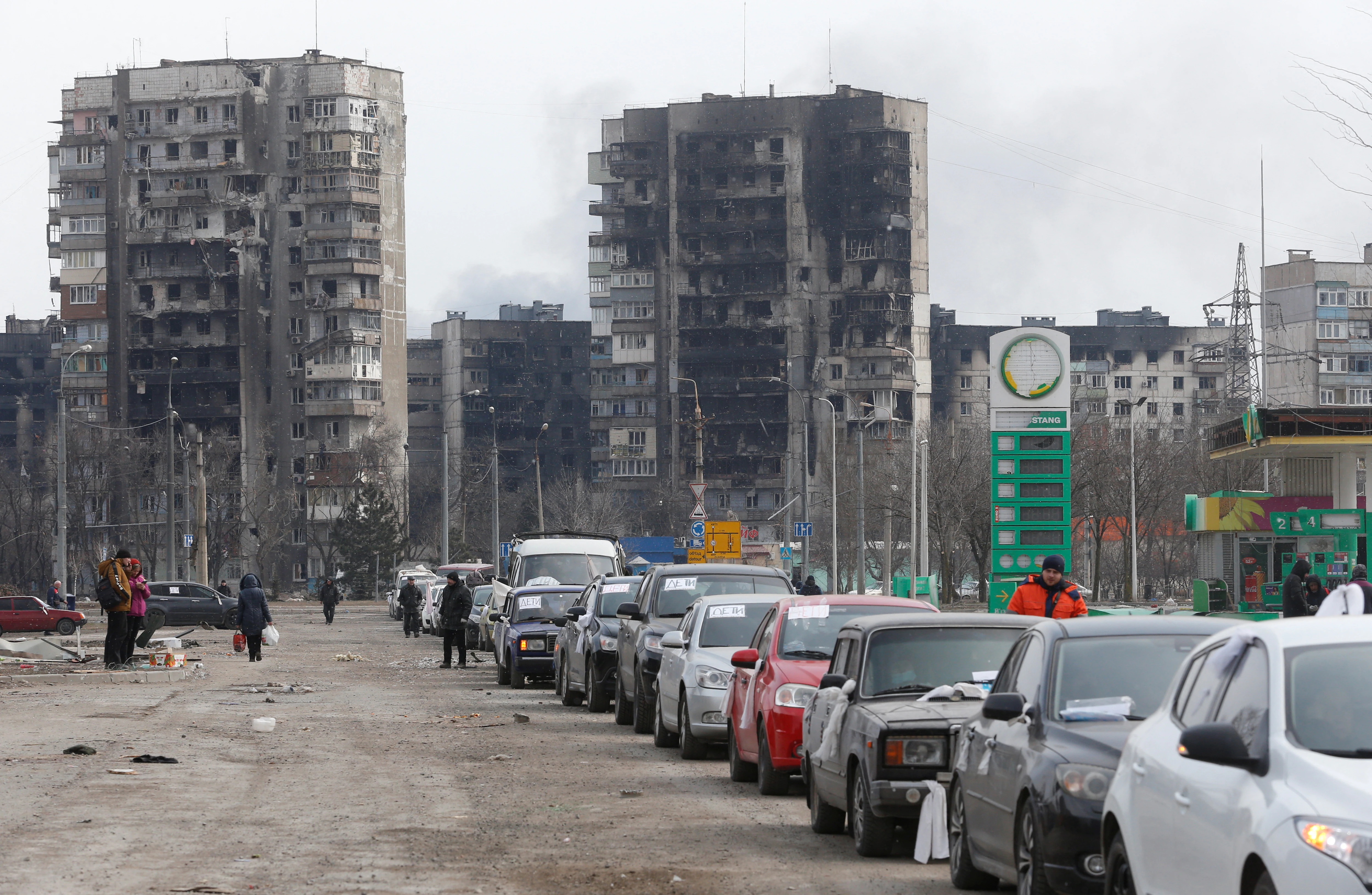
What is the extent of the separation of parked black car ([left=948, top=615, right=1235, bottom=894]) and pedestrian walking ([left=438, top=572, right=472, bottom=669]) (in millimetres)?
23744

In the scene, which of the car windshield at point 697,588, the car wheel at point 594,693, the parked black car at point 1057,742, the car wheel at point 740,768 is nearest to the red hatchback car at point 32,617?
the car wheel at point 594,693

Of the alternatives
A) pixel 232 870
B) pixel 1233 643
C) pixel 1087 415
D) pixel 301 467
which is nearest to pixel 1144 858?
pixel 1233 643

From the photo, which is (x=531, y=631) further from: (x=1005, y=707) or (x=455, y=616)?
(x=1005, y=707)

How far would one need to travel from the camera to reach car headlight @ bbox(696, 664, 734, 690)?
661 inches

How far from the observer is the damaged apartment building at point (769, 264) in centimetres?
13625

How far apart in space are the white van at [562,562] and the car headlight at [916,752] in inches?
936

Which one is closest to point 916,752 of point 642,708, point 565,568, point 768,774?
point 768,774

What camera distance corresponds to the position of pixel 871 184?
136 meters

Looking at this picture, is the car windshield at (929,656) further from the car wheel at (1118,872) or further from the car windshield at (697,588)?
the car windshield at (697,588)

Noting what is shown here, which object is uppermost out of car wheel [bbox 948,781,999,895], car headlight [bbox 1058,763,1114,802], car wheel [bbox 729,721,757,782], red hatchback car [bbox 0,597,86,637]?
car headlight [bbox 1058,763,1114,802]

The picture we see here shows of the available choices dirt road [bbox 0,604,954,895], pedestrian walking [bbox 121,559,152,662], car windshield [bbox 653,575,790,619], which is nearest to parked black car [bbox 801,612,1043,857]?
dirt road [bbox 0,604,954,895]

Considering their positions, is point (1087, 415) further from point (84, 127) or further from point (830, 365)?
point (84, 127)

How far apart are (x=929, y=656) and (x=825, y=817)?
4.09ft

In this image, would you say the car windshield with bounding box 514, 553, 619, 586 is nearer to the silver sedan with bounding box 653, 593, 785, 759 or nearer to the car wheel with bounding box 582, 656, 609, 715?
the car wheel with bounding box 582, 656, 609, 715
